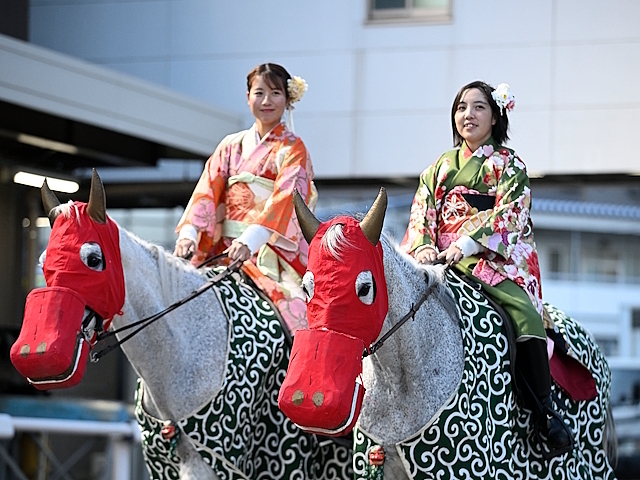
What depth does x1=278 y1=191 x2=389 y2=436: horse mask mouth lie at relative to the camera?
388cm

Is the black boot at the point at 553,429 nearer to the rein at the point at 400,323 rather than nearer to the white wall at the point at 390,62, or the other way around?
the rein at the point at 400,323

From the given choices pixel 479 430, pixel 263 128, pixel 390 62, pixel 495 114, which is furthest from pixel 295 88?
pixel 390 62

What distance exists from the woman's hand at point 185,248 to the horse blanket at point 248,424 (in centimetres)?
29

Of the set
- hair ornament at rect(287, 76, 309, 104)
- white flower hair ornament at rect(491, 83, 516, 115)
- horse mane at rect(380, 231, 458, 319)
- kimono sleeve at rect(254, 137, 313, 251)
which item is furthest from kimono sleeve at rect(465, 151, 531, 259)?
hair ornament at rect(287, 76, 309, 104)

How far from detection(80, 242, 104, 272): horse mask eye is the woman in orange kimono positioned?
952 millimetres

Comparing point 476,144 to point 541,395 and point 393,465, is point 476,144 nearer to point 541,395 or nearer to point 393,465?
point 541,395

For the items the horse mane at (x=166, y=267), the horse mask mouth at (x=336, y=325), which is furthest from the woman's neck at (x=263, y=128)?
the horse mask mouth at (x=336, y=325)

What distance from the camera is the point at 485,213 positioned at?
5.23 metres

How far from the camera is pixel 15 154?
35.5 ft

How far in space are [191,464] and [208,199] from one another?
58.4 inches

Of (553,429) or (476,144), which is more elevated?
(476,144)

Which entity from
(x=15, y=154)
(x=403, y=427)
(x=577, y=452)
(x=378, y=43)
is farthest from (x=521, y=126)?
(x=403, y=427)

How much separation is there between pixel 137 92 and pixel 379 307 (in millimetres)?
6583

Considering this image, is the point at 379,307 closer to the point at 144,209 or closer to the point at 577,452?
the point at 577,452
